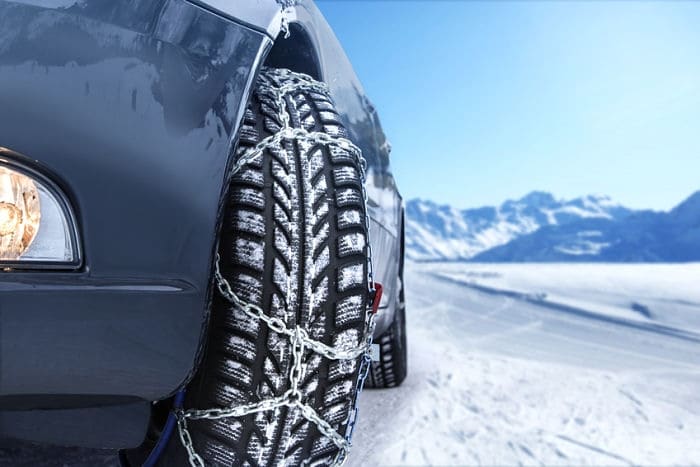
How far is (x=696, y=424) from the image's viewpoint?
7.37 ft

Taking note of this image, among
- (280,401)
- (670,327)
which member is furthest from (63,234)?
(670,327)

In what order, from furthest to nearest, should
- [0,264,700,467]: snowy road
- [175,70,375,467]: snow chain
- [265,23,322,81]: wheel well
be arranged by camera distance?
[0,264,700,467]: snowy road, [265,23,322,81]: wheel well, [175,70,375,467]: snow chain

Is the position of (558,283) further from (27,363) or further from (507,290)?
(27,363)

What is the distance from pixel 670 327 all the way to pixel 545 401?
3.15 meters

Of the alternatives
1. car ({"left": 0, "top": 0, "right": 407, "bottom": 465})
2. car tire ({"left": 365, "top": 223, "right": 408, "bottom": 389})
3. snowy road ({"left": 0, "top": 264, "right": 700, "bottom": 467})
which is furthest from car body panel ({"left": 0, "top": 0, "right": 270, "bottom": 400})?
car tire ({"left": 365, "top": 223, "right": 408, "bottom": 389})

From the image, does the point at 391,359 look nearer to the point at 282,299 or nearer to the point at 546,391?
the point at 546,391

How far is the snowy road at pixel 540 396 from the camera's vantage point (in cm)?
185

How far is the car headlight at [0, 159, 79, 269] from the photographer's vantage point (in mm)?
763

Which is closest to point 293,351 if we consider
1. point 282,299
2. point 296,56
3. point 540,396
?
point 282,299

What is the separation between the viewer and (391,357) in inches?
105

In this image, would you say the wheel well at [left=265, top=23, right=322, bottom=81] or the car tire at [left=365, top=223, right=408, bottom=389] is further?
the car tire at [left=365, top=223, right=408, bottom=389]

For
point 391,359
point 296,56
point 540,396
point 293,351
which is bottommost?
point 540,396

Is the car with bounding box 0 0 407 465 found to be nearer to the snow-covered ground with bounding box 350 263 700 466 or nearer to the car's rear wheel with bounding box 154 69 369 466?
the car's rear wheel with bounding box 154 69 369 466

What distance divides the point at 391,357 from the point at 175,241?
2017mm
